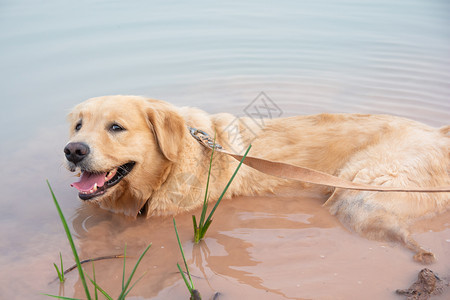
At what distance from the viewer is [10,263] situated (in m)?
3.14

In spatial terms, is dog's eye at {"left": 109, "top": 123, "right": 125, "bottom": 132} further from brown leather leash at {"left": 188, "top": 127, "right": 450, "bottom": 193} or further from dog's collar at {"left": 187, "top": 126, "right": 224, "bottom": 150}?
brown leather leash at {"left": 188, "top": 127, "right": 450, "bottom": 193}

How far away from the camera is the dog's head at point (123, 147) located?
10.5ft

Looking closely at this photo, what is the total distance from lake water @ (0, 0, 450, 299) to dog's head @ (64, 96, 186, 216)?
353 mm

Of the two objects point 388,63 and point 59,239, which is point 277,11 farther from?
point 59,239

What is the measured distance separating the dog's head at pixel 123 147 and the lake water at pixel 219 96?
353mm

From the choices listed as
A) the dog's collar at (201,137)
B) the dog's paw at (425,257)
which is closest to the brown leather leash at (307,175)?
the dog's collar at (201,137)

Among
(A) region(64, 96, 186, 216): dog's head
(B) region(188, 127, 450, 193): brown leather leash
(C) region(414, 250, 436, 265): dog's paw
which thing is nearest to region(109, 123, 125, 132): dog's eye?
(A) region(64, 96, 186, 216): dog's head

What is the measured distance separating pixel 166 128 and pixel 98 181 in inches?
27.3

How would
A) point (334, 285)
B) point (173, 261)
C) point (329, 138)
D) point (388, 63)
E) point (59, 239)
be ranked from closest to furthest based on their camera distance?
point (334, 285) → point (173, 261) → point (59, 239) → point (329, 138) → point (388, 63)

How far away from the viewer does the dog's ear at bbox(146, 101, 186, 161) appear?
3.48 m

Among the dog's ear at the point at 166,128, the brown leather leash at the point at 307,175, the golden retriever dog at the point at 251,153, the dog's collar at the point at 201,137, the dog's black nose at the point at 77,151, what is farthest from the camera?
the dog's collar at the point at 201,137

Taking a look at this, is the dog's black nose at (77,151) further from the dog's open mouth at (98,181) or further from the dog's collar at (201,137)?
the dog's collar at (201,137)

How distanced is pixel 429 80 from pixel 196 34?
15.2 ft

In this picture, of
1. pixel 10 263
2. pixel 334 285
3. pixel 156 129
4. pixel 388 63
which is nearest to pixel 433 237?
pixel 334 285
